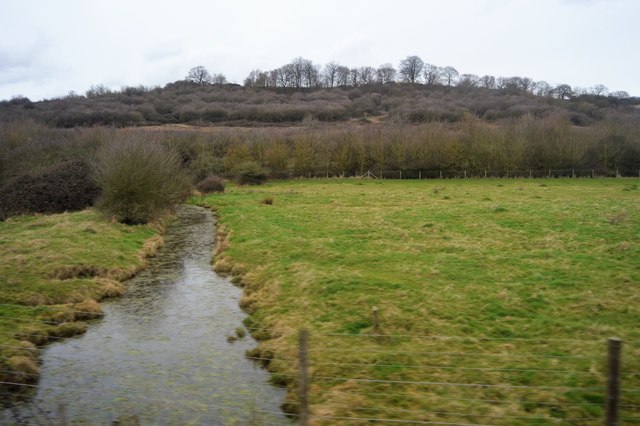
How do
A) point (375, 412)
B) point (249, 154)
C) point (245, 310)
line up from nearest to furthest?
point (375, 412), point (245, 310), point (249, 154)

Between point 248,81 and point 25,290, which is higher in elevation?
point 248,81

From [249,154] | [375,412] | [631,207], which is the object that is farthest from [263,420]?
[249,154]

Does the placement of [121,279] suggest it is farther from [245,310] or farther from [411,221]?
[411,221]

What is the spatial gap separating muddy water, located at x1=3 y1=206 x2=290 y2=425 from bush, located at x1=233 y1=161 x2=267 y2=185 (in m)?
46.6

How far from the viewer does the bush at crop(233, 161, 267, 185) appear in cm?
6375

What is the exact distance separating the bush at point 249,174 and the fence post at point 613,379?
197 ft

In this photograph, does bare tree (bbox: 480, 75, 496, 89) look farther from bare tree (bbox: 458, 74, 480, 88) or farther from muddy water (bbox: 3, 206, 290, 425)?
muddy water (bbox: 3, 206, 290, 425)

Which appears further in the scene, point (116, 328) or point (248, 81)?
point (248, 81)

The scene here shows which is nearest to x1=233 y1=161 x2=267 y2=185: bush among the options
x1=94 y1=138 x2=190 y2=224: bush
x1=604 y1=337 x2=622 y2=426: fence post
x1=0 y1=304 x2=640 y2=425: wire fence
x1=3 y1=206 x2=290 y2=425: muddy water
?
x1=94 y1=138 x2=190 y2=224: bush

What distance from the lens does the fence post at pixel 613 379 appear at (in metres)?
5.27

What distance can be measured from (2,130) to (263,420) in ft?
217

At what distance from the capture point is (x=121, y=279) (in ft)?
63.4

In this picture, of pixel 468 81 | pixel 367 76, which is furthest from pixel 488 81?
pixel 367 76

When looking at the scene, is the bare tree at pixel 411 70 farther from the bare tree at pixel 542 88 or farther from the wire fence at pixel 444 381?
the wire fence at pixel 444 381
